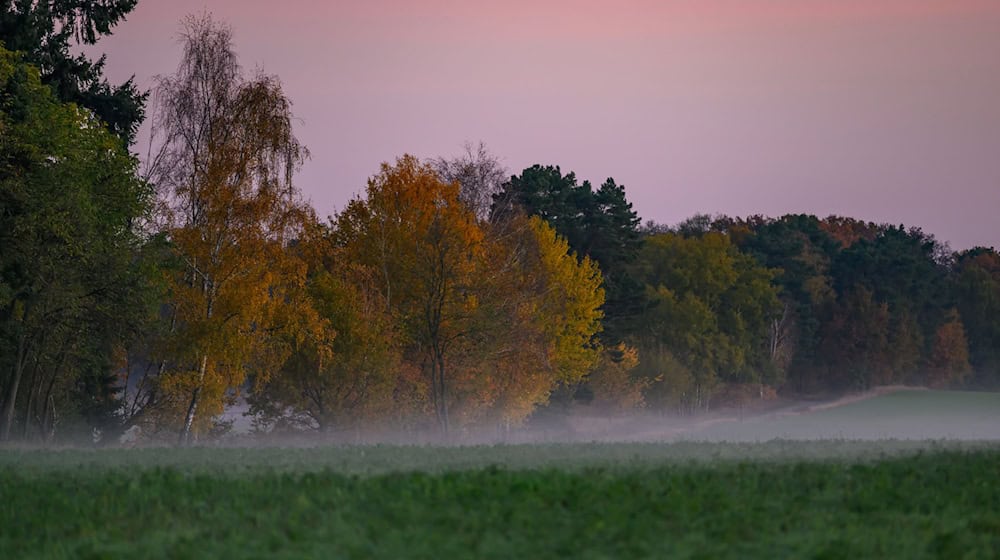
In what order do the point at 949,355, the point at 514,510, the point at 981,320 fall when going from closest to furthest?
the point at 514,510
the point at 949,355
the point at 981,320

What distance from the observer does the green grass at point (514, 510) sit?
14.3 m

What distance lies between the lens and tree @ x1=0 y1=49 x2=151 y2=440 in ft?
124

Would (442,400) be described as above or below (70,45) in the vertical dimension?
below

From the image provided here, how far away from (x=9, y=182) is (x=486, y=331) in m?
25.0

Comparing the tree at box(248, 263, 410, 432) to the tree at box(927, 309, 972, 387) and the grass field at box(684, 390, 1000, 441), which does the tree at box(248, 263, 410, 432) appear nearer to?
the grass field at box(684, 390, 1000, 441)

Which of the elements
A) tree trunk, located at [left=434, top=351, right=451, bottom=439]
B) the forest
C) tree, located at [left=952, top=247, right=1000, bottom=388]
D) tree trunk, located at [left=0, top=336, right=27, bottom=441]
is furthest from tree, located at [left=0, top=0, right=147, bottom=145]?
tree, located at [left=952, top=247, right=1000, bottom=388]

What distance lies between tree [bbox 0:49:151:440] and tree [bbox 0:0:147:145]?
2.50 m

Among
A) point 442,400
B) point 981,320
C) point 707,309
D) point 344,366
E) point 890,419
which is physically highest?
point 981,320

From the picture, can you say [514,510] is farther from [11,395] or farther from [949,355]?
[949,355]

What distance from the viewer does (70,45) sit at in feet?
153

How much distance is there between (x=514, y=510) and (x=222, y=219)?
110 ft

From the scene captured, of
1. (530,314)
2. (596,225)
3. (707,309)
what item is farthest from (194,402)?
(707,309)

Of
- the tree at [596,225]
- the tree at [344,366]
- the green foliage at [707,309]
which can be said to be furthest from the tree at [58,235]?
the green foliage at [707,309]

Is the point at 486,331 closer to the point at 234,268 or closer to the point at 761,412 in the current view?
the point at 234,268
